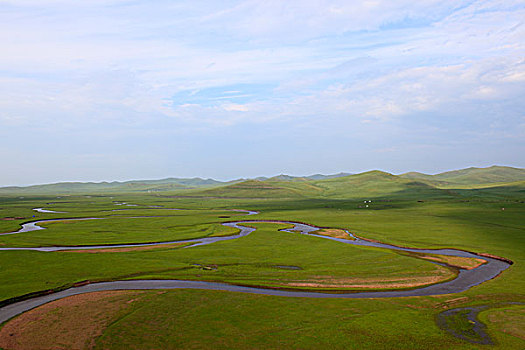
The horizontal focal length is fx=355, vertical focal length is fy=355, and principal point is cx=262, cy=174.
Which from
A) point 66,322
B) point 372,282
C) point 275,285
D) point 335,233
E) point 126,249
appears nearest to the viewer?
point 66,322

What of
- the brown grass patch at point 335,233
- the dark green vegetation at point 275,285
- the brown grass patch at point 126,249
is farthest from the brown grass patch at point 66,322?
the brown grass patch at point 335,233

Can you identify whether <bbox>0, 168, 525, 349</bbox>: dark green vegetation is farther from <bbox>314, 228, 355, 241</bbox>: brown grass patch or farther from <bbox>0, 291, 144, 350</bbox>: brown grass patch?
<bbox>314, 228, 355, 241</bbox>: brown grass patch

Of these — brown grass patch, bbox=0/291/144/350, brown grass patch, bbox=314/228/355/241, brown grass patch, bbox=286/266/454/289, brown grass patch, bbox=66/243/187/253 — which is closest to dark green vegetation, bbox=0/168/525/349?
brown grass patch, bbox=286/266/454/289

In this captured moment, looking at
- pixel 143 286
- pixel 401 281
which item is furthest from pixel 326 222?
pixel 143 286

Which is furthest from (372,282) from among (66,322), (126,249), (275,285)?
(126,249)

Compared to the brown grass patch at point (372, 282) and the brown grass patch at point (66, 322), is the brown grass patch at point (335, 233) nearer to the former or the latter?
the brown grass patch at point (372, 282)

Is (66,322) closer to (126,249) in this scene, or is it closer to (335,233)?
(126,249)

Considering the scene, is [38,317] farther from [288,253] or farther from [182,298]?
[288,253]
